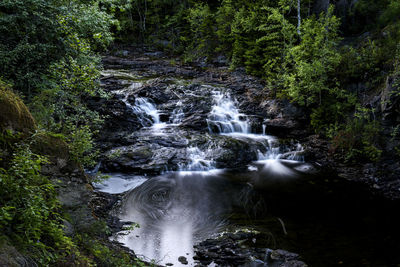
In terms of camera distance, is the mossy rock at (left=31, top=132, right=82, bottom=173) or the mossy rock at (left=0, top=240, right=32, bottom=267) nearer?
the mossy rock at (left=0, top=240, right=32, bottom=267)

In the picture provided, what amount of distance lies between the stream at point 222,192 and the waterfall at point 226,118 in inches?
2.6

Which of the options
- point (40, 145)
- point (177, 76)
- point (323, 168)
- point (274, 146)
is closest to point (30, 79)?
point (40, 145)

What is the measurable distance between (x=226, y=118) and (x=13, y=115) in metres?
12.5

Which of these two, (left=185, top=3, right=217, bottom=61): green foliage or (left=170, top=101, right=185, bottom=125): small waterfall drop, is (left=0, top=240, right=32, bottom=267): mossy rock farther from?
(left=185, top=3, right=217, bottom=61): green foliage

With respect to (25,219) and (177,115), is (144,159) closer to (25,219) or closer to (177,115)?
(177,115)

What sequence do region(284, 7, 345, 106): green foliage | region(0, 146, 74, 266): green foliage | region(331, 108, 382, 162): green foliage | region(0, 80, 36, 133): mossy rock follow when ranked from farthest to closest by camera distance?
region(284, 7, 345, 106): green foliage, region(331, 108, 382, 162): green foliage, region(0, 80, 36, 133): mossy rock, region(0, 146, 74, 266): green foliage

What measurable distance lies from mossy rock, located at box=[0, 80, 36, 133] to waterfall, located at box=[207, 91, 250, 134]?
10967 millimetres

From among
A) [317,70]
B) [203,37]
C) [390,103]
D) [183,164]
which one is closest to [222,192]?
[183,164]

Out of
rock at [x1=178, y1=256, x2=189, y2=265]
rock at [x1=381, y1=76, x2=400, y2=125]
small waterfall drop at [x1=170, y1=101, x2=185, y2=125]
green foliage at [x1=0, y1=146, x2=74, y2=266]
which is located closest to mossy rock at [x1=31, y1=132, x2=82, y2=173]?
green foliage at [x1=0, y1=146, x2=74, y2=266]

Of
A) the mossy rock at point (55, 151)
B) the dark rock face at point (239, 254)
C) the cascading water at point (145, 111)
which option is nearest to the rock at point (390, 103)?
the dark rock face at point (239, 254)

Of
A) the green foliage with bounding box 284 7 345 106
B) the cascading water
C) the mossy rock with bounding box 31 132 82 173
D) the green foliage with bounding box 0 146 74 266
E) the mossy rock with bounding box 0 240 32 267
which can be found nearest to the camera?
the mossy rock with bounding box 0 240 32 267

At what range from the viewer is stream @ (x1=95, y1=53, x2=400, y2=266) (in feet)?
20.2

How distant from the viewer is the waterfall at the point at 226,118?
14.4 metres

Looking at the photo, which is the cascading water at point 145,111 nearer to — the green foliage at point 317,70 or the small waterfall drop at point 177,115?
the small waterfall drop at point 177,115
